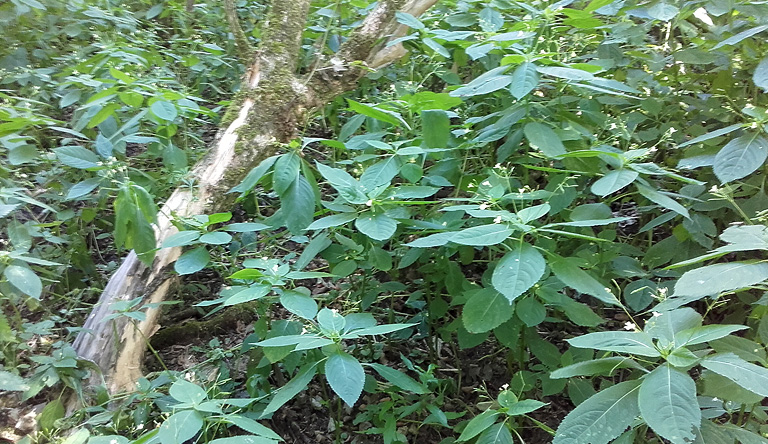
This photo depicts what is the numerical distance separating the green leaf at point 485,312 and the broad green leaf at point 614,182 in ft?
1.44

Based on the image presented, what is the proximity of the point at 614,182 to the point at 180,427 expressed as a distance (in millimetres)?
1374

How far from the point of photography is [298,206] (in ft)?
5.40

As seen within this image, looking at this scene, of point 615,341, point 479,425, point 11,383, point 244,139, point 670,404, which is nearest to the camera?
point 670,404

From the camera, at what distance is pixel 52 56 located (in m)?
3.08

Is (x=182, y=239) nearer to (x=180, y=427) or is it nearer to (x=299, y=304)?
(x=299, y=304)

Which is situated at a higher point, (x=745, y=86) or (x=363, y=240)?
(x=745, y=86)

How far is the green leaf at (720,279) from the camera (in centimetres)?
95

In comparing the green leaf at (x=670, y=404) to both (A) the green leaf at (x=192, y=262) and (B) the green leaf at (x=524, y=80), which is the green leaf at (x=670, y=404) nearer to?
(B) the green leaf at (x=524, y=80)

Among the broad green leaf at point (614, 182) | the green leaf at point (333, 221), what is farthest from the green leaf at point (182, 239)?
the broad green leaf at point (614, 182)

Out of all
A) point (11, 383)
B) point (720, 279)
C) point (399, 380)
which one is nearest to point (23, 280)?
point (11, 383)

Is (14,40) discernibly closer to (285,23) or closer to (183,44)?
(183,44)

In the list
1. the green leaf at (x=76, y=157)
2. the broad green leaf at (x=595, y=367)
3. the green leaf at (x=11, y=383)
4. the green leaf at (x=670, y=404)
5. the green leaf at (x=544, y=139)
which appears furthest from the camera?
the green leaf at (x=76, y=157)

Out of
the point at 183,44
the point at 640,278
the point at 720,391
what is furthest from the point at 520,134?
the point at 183,44

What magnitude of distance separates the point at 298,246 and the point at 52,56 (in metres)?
2.24
